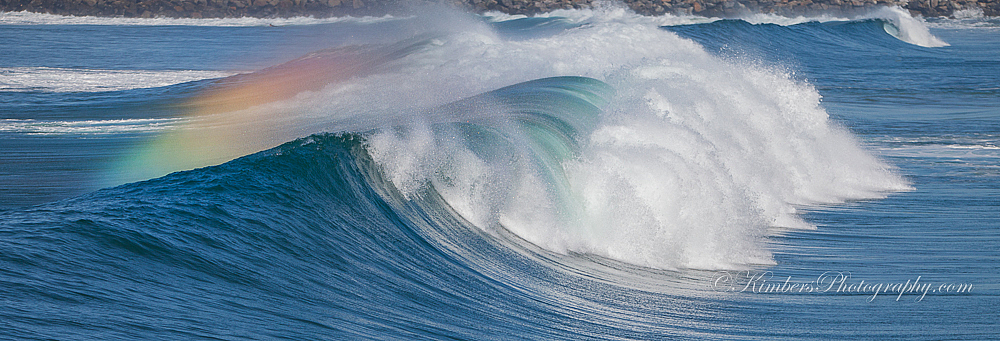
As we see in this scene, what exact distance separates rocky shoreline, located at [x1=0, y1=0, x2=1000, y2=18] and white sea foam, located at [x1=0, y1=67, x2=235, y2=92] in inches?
718

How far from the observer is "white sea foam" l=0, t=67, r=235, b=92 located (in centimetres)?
1738

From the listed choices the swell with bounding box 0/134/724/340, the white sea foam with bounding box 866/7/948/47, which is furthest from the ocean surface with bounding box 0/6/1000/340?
the white sea foam with bounding box 866/7/948/47

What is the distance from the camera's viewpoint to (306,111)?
1310 centimetres

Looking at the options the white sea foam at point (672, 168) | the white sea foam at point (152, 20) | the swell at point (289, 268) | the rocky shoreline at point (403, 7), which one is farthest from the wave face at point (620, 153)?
the white sea foam at point (152, 20)

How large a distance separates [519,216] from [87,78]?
15.9 metres

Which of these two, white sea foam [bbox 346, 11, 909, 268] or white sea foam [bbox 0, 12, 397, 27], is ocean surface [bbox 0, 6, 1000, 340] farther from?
white sea foam [bbox 0, 12, 397, 27]

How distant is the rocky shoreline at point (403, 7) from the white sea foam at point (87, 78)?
59.9 ft

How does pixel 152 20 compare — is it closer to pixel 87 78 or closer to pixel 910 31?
pixel 87 78

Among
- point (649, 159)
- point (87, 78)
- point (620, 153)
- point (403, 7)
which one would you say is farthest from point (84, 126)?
point (403, 7)

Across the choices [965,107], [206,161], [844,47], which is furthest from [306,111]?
[844,47]

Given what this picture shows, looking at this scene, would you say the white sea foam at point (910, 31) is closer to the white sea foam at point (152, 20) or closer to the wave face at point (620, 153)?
the wave face at point (620, 153)

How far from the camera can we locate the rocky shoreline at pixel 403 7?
139ft

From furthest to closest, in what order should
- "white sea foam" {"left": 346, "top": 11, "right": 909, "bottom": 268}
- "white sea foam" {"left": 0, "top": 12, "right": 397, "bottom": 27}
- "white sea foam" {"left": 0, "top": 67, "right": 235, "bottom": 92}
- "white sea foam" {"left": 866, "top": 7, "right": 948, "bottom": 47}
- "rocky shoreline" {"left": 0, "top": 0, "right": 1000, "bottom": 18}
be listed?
"white sea foam" {"left": 0, "top": 12, "right": 397, "bottom": 27} → "rocky shoreline" {"left": 0, "top": 0, "right": 1000, "bottom": 18} → "white sea foam" {"left": 866, "top": 7, "right": 948, "bottom": 47} → "white sea foam" {"left": 0, "top": 67, "right": 235, "bottom": 92} → "white sea foam" {"left": 346, "top": 11, "right": 909, "bottom": 268}

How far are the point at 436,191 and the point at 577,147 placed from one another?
1631 millimetres
